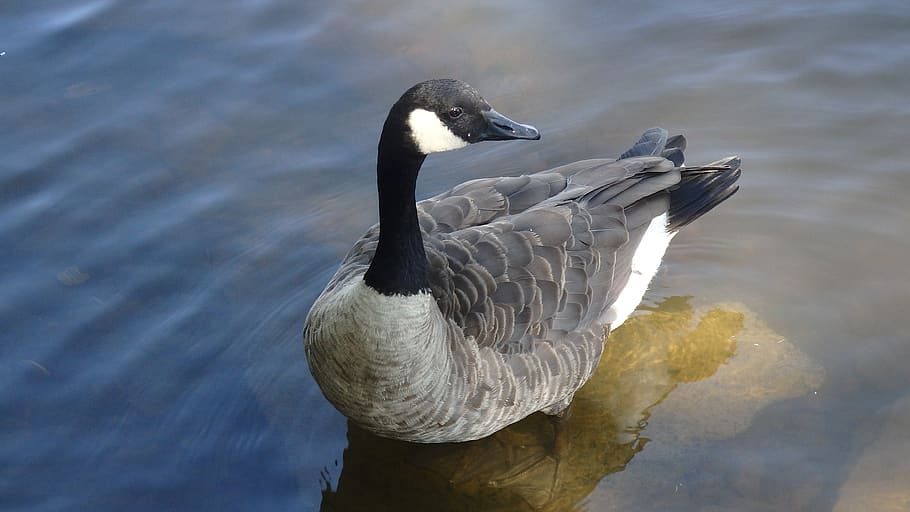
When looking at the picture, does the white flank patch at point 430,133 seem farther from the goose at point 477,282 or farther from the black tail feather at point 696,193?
→ the black tail feather at point 696,193

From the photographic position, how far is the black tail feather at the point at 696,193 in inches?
232

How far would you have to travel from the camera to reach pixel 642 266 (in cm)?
584

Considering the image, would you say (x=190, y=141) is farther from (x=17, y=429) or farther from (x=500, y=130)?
(x=500, y=130)

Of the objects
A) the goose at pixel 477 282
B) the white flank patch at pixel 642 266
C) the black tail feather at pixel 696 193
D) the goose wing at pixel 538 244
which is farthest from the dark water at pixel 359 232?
the goose wing at pixel 538 244

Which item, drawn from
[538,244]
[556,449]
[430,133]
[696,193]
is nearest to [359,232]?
[538,244]

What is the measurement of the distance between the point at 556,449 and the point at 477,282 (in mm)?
1181

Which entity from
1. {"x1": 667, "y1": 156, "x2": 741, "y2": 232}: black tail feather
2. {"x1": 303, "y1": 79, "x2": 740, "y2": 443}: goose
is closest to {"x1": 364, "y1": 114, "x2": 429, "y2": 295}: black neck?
{"x1": 303, "y1": 79, "x2": 740, "y2": 443}: goose

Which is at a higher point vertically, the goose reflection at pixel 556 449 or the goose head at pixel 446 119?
the goose head at pixel 446 119

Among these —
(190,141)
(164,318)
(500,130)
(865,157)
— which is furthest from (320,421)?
(865,157)

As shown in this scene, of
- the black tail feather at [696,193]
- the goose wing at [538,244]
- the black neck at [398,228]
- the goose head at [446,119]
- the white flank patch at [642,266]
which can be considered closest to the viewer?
the goose head at [446,119]

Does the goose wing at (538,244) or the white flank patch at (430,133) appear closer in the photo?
the white flank patch at (430,133)

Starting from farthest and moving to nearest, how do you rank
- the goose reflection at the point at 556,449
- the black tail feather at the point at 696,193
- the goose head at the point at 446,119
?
the black tail feather at the point at 696,193 → the goose reflection at the point at 556,449 → the goose head at the point at 446,119

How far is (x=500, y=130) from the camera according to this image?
4.47m

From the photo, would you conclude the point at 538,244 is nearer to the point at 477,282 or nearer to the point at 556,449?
the point at 477,282
